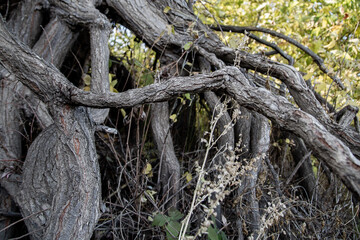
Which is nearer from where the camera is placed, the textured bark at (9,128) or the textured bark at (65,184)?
the textured bark at (65,184)

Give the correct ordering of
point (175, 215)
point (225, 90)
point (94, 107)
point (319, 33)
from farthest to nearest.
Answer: point (319, 33) → point (175, 215) → point (94, 107) → point (225, 90)

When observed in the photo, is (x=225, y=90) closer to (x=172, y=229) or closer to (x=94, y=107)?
(x=94, y=107)

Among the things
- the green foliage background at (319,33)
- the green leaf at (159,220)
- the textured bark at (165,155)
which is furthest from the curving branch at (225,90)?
the green foliage background at (319,33)

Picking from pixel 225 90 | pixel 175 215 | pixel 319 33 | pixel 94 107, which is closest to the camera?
pixel 225 90

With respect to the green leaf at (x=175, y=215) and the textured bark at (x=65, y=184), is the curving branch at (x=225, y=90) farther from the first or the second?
the green leaf at (x=175, y=215)

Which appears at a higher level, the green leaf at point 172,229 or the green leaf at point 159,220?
the green leaf at point 172,229

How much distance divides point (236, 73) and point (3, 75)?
1940mm

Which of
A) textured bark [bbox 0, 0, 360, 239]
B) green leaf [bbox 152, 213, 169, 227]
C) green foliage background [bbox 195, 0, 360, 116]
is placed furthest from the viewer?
green foliage background [bbox 195, 0, 360, 116]

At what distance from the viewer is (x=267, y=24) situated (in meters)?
3.92

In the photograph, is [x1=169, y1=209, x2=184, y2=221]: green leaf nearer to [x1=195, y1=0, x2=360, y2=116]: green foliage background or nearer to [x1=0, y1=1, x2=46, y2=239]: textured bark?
[x1=0, y1=1, x2=46, y2=239]: textured bark

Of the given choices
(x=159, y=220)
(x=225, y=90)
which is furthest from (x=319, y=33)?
(x=159, y=220)

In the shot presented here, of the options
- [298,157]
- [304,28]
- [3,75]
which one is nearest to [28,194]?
[3,75]

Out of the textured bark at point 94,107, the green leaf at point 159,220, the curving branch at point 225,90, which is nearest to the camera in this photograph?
the curving branch at point 225,90

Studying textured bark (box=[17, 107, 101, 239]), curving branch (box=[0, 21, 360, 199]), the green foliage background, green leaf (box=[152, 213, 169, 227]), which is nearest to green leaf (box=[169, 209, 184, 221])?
green leaf (box=[152, 213, 169, 227])
